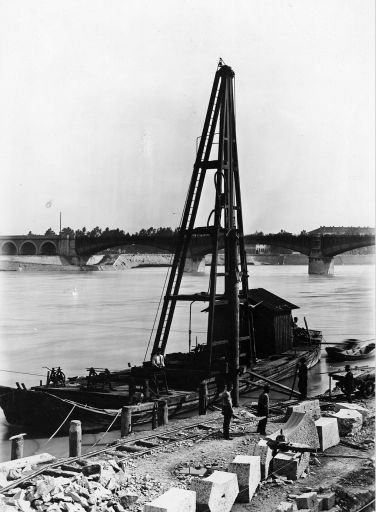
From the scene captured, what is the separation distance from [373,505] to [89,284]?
58061 mm

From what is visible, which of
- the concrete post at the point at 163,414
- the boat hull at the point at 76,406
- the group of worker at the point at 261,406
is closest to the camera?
the group of worker at the point at 261,406

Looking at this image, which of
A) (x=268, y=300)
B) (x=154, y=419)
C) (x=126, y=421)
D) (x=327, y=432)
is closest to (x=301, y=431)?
(x=327, y=432)

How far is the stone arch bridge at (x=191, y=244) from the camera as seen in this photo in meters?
62.0

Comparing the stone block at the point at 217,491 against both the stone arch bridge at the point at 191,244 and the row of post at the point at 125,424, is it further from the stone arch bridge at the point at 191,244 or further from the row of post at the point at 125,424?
the stone arch bridge at the point at 191,244

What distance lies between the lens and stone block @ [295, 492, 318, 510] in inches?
345

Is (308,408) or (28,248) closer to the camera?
(308,408)

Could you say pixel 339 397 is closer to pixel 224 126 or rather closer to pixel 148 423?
pixel 148 423

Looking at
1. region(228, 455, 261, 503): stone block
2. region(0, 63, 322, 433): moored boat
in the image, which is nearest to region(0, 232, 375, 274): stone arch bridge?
region(0, 63, 322, 433): moored boat

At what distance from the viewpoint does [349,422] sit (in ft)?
41.9

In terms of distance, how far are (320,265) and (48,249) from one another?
3871cm

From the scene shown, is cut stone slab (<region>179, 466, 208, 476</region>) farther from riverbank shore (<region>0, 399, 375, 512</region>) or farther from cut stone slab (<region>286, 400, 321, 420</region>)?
cut stone slab (<region>286, 400, 321, 420</region>)

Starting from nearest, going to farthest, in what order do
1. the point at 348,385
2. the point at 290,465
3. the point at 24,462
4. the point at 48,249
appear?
1. the point at 290,465
2. the point at 24,462
3. the point at 348,385
4. the point at 48,249

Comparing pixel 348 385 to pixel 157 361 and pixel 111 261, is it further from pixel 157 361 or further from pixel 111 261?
pixel 111 261

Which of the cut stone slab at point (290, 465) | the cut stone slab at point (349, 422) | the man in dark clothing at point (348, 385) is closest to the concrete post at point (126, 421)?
the cut stone slab at point (349, 422)
